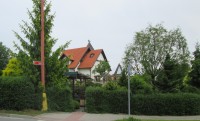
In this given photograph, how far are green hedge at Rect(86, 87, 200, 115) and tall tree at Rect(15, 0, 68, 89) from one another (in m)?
3.04

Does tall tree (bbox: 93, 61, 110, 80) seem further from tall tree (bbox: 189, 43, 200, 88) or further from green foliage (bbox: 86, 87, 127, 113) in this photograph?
green foliage (bbox: 86, 87, 127, 113)

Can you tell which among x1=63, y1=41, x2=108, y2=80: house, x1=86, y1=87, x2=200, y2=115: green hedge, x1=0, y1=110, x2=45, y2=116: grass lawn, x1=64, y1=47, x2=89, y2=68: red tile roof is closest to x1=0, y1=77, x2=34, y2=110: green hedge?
x1=0, y1=110, x2=45, y2=116: grass lawn

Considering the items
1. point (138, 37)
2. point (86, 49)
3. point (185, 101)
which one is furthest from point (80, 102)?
point (86, 49)

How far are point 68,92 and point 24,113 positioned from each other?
4.03 metres

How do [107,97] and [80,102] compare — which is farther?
[80,102]

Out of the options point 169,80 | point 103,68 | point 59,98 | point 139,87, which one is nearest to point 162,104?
point 139,87

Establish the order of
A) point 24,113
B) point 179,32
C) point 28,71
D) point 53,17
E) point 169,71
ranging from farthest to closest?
point 179,32 < point 169,71 < point 53,17 < point 28,71 < point 24,113

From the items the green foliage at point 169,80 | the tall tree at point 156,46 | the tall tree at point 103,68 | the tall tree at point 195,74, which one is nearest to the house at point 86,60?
the tall tree at point 103,68

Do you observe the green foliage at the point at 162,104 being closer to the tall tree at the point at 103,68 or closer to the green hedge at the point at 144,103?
the green hedge at the point at 144,103

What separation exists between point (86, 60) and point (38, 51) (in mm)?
45783

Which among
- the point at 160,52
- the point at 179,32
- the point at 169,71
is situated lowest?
the point at 169,71

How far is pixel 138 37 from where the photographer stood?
46.9 metres

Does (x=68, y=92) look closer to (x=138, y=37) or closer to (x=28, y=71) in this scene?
(x=28, y=71)

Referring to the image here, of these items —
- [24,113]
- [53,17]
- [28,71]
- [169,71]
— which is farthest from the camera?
[169,71]
